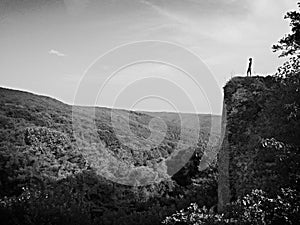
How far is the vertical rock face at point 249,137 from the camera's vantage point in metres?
7.17

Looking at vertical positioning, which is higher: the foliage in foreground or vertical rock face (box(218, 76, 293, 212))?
vertical rock face (box(218, 76, 293, 212))

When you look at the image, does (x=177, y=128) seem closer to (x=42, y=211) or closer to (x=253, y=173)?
(x=42, y=211)

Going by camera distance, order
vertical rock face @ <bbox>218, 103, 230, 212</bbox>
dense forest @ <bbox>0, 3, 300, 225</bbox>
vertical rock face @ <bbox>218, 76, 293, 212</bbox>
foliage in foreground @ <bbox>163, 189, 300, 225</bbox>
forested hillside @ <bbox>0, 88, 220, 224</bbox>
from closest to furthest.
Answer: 1. foliage in foreground @ <bbox>163, 189, 300, 225</bbox>
2. dense forest @ <bbox>0, 3, 300, 225</bbox>
3. vertical rock face @ <bbox>218, 76, 293, 212</bbox>
4. vertical rock face @ <bbox>218, 103, 230, 212</bbox>
5. forested hillside @ <bbox>0, 88, 220, 224</bbox>

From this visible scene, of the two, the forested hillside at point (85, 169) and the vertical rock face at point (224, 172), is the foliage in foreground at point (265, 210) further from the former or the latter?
the forested hillside at point (85, 169)

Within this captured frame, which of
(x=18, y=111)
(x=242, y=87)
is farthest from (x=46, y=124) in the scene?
(x=242, y=87)

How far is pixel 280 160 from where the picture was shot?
20.7 ft

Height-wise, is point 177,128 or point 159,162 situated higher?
point 177,128

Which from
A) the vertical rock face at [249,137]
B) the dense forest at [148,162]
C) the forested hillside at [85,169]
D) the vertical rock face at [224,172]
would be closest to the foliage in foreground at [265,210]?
the dense forest at [148,162]

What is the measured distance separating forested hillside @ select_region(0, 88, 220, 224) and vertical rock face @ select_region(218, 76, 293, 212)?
3636 millimetres

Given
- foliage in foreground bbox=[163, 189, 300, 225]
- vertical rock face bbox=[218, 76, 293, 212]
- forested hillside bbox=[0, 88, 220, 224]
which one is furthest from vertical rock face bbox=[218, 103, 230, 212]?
foliage in foreground bbox=[163, 189, 300, 225]

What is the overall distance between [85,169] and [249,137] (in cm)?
1361

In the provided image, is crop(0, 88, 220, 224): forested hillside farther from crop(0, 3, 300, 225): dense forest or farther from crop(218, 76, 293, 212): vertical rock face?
crop(218, 76, 293, 212): vertical rock face

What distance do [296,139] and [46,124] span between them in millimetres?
21630

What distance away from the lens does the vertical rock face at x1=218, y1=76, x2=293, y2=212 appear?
7172 mm
